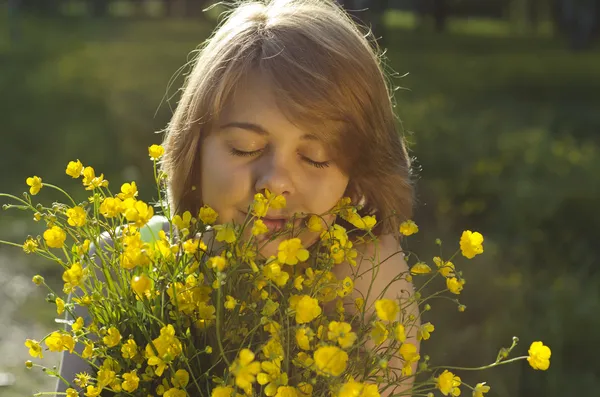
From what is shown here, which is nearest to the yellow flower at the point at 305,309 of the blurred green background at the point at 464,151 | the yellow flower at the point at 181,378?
the yellow flower at the point at 181,378

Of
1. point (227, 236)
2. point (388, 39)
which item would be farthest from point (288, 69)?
point (388, 39)

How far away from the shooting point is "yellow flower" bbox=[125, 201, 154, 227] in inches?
55.0

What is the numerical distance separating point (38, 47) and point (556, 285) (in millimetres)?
14269

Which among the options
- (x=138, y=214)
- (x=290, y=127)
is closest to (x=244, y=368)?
(x=138, y=214)

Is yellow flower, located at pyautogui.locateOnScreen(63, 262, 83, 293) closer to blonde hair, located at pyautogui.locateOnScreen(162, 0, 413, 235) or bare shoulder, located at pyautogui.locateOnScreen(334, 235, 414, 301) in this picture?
blonde hair, located at pyautogui.locateOnScreen(162, 0, 413, 235)

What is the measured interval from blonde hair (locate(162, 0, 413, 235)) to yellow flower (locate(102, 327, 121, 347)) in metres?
0.65

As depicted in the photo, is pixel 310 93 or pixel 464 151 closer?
pixel 310 93

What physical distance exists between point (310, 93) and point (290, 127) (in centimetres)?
9

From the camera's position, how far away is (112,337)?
1451 millimetres

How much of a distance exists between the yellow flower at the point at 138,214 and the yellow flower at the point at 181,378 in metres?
0.22

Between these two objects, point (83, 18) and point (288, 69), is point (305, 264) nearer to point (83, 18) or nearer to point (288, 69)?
point (288, 69)

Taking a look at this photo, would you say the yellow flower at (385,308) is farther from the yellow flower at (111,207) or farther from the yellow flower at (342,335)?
the yellow flower at (111,207)

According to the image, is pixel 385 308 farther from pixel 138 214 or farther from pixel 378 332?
pixel 138 214

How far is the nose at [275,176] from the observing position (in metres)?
1.85
